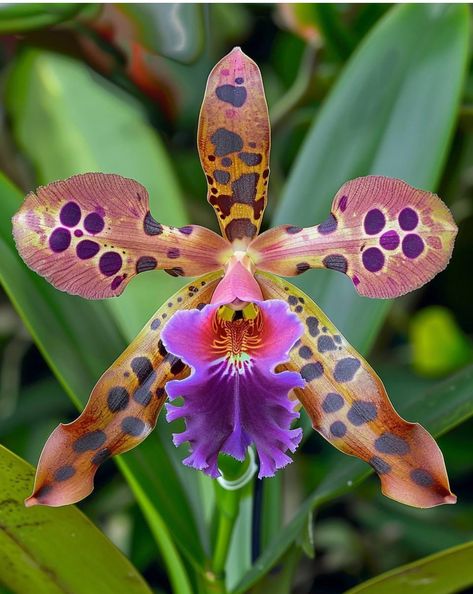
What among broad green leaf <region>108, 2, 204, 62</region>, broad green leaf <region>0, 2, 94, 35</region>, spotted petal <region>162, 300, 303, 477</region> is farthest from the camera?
broad green leaf <region>108, 2, 204, 62</region>

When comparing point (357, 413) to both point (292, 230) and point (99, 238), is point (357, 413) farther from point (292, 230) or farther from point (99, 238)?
point (99, 238)

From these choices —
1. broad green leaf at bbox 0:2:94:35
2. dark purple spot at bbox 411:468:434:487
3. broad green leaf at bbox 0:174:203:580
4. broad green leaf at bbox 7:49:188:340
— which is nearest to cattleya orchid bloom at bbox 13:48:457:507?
dark purple spot at bbox 411:468:434:487

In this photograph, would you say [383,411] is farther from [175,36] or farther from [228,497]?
[175,36]

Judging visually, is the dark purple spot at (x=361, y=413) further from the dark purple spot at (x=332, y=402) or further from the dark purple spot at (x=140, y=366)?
the dark purple spot at (x=140, y=366)

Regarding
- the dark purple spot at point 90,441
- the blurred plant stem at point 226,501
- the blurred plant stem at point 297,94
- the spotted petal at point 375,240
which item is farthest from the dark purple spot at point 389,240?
the blurred plant stem at point 297,94

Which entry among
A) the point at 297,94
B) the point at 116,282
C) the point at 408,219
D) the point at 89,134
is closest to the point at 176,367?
the point at 116,282

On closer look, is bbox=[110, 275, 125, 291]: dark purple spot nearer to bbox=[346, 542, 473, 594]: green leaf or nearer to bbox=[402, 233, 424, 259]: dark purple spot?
bbox=[402, 233, 424, 259]: dark purple spot
